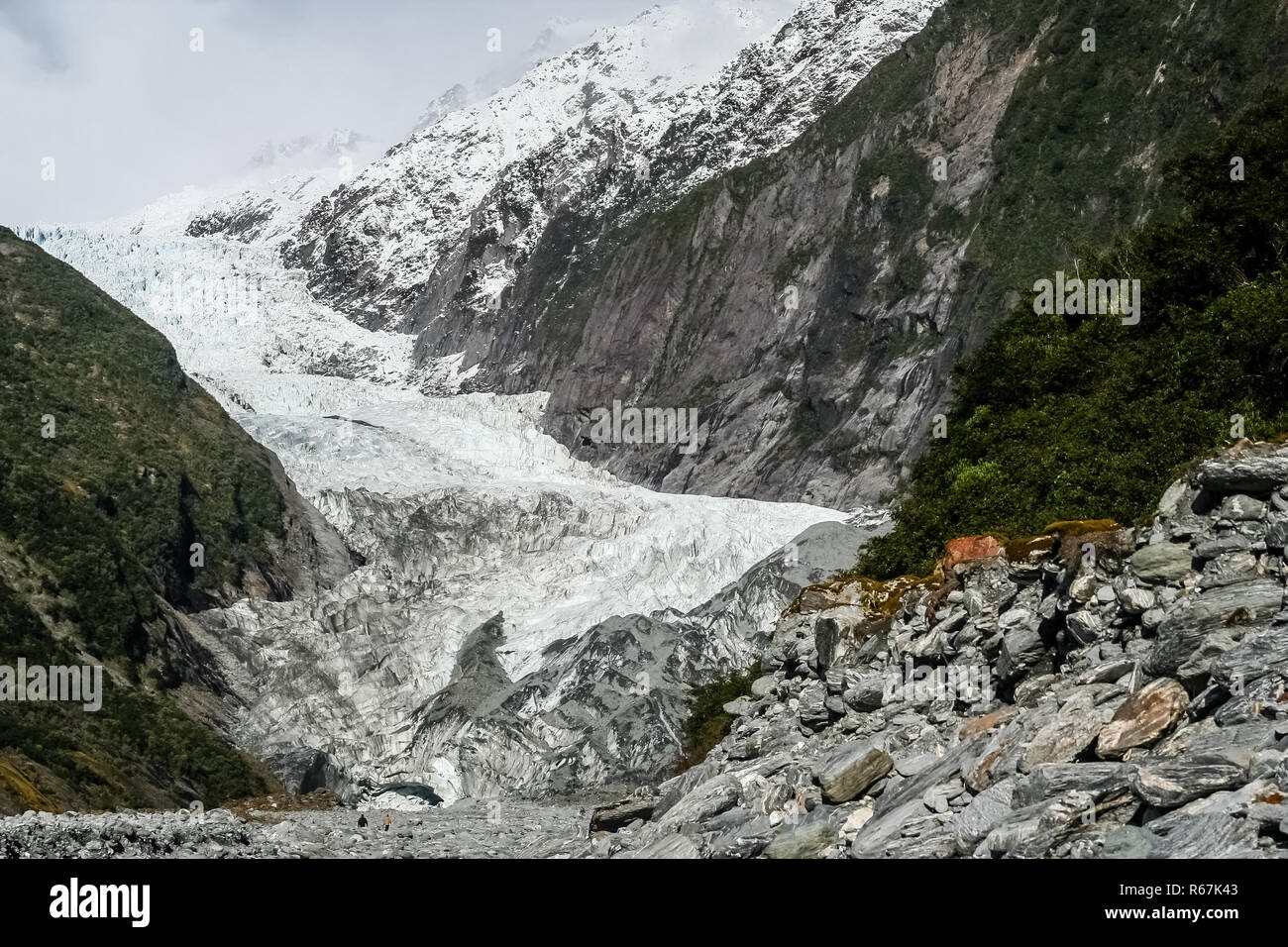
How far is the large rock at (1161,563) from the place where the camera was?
1861 centimetres

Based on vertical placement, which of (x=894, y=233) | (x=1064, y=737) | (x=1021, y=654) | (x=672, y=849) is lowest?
(x=672, y=849)

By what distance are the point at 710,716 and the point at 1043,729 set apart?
33.1 meters

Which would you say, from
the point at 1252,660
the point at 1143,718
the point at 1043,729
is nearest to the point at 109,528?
the point at 1043,729

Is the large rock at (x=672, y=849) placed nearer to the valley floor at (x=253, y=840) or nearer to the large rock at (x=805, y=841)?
the large rock at (x=805, y=841)

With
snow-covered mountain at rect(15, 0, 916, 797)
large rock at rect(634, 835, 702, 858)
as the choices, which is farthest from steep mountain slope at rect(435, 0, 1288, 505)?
large rock at rect(634, 835, 702, 858)

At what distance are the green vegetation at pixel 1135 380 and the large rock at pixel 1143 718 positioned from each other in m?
12.2

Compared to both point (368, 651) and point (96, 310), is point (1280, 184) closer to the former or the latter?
point (368, 651)

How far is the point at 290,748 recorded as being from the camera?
89.9 m

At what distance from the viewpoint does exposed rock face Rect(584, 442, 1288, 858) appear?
13.4 meters

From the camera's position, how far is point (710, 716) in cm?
4862

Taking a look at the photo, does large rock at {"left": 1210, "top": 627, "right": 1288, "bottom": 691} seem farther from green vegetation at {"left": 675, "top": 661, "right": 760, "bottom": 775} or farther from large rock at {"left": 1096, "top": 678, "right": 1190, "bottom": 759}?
green vegetation at {"left": 675, "top": 661, "right": 760, "bottom": 775}

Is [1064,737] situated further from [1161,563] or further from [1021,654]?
[1021,654]

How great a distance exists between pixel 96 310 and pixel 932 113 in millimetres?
79376

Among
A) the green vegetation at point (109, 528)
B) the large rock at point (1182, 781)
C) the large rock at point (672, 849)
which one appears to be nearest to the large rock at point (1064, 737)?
the large rock at point (1182, 781)
